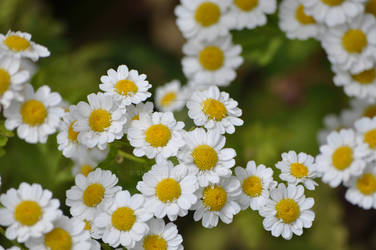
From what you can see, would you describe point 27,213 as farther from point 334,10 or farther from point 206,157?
point 334,10

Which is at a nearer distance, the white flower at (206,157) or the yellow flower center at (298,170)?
the white flower at (206,157)

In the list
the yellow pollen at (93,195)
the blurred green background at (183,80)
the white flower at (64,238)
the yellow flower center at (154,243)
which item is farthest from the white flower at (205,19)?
the white flower at (64,238)

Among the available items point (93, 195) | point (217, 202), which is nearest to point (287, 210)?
point (217, 202)

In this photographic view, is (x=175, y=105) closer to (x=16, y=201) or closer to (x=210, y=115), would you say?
(x=210, y=115)

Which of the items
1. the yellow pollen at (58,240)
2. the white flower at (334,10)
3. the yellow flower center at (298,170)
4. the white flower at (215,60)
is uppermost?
the white flower at (334,10)

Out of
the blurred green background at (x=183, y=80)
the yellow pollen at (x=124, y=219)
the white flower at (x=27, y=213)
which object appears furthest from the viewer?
the blurred green background at (x=183, y=80)

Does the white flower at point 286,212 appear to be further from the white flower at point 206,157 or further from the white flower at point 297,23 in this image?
the white flower at point 297,23
